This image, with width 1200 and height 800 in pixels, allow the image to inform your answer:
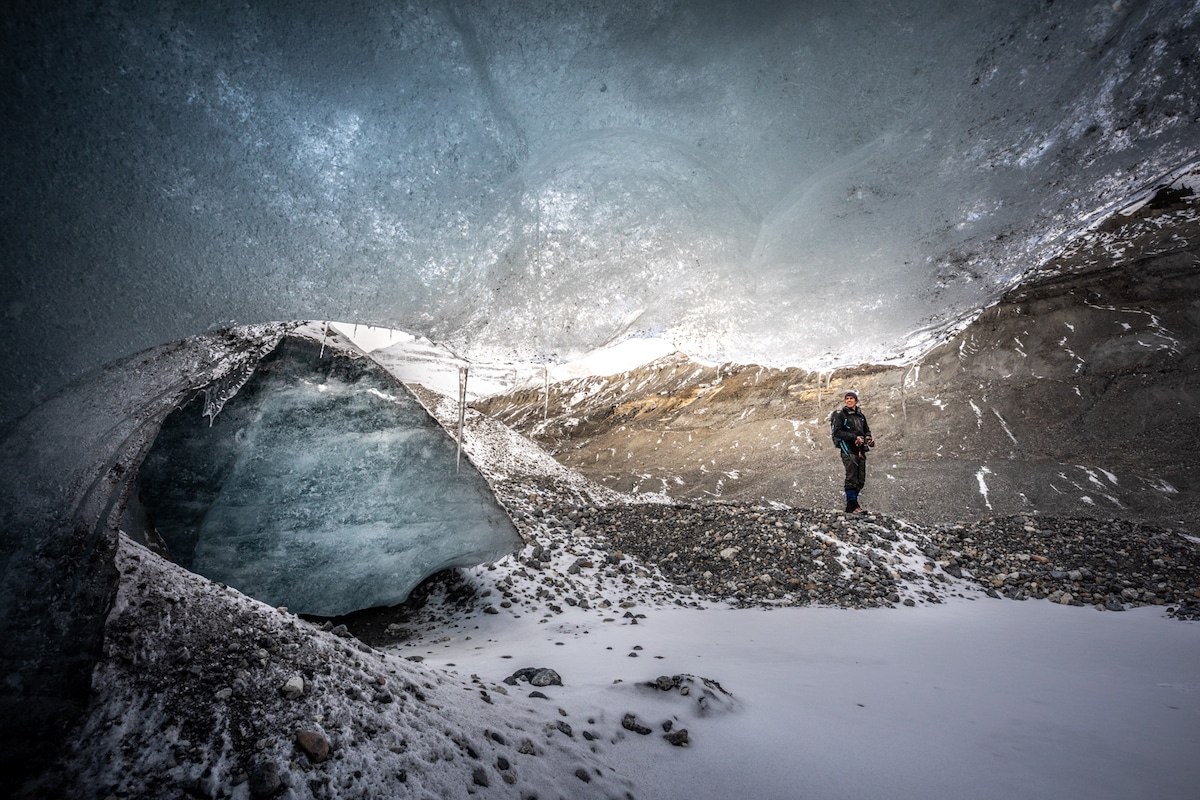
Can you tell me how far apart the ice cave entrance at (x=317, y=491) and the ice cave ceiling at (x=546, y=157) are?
7.51 feet

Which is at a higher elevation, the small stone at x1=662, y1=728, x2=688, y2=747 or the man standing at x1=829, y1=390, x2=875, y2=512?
the man standing at x1=829, y1=390, x2=875, y2=512

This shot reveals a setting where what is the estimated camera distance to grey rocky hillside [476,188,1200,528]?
50.2 ft


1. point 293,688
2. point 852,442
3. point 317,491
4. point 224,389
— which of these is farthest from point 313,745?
point 852,442

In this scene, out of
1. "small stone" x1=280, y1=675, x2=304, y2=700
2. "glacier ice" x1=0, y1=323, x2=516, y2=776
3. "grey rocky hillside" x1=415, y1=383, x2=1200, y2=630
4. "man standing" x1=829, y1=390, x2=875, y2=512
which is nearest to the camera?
"glacier ice" x1=0, y1=323, x2=516, y2=776

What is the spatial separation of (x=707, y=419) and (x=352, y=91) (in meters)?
32.0

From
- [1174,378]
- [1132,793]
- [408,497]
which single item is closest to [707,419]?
[1174,378]

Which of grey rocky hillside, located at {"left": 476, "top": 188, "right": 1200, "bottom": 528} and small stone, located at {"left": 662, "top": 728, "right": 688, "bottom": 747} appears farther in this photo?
grey rocky hillside, located at {"left": 476, "top": 188, "right": 1200, "bottom": 528}

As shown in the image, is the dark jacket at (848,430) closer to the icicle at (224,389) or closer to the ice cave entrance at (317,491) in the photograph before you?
the ice cave entrance at (317,491)

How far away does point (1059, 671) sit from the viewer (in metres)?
3.43

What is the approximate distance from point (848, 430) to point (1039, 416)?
56.3ft

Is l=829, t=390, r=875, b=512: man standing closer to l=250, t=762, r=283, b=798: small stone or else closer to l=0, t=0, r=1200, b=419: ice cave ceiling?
l=0, t=0, r=1200, b=419: ice cave ceiling

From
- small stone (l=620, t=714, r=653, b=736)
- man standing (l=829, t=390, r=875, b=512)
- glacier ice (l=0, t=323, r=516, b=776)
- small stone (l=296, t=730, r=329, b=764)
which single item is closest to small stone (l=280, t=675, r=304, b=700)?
small stone (l=296, t=730, r=329, b=764)

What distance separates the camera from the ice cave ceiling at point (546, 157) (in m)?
1.75

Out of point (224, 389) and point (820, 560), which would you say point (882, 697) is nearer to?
point (820, 560)
